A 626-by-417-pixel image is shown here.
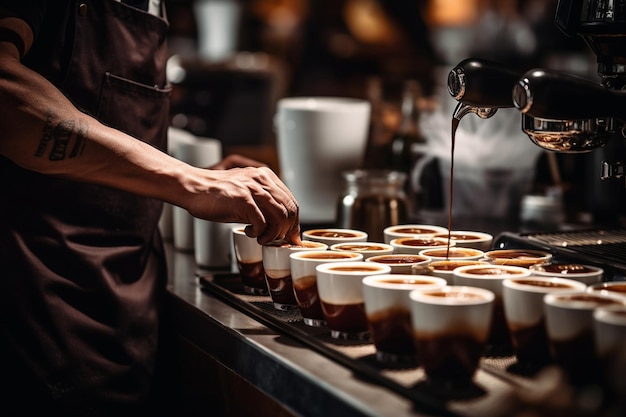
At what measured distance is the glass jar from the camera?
8.07ft

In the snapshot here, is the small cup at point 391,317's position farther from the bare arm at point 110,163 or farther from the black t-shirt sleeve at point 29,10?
the black t-shirt sleeve at point 29,10

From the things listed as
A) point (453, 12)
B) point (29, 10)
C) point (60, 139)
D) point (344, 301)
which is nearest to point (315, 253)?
point (344, 301)

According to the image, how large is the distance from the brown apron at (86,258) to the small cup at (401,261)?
2.06 feet

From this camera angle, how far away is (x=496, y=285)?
1453 millimetres

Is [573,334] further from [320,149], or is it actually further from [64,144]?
[320,149]

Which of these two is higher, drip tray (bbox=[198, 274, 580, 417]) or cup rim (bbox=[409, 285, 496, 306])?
cup rim (bbox=[409, 285, 496, 306])

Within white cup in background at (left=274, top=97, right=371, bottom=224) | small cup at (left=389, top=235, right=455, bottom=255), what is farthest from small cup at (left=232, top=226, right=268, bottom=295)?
white cup in background at (left=274, top=97, right=371, bottom=224)

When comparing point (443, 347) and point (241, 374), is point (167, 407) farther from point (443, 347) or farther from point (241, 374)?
point (443, 347)

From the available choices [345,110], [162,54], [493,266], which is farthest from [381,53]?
[493,266]

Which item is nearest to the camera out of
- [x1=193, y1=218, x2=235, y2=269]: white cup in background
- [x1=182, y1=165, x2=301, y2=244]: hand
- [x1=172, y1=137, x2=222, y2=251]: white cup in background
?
[x1=182, y1=165, x2=301, y2=244]: hand

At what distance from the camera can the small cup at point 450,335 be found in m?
1.27

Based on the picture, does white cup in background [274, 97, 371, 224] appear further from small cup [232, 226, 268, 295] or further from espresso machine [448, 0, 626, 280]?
espresso machine [448, 0, 626, 280]

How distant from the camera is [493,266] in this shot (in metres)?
1.55

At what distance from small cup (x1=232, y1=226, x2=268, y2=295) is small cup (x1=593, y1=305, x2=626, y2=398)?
0.85 metres
